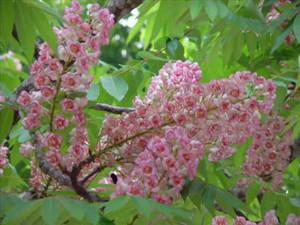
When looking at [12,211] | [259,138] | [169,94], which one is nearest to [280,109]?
[259,138]

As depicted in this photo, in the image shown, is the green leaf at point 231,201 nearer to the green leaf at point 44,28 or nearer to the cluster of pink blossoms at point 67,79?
the cluster of pink blossoms at point 67,79

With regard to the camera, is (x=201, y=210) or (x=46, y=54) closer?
(x=46, y=54)

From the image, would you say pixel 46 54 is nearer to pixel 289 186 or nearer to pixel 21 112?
pixel 21 112

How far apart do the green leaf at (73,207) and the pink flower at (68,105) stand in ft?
1.09

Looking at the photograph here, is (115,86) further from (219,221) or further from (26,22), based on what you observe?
(219,221)

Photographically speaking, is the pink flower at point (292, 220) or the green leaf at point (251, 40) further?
the green leaf at point (251, 40)

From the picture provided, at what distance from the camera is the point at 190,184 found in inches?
90.7

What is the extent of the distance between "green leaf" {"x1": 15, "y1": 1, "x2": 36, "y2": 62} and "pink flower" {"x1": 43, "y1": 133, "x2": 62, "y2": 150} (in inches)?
14.0

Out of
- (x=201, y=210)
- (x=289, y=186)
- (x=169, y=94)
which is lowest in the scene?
(x=289, y=186)

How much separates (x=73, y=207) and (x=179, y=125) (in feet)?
1.62

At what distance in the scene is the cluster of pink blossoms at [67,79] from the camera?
2.09m

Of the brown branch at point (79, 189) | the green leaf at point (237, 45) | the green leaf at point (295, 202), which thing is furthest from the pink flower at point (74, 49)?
the green leaf at point (237, 45)

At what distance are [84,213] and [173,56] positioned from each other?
1.39 meters

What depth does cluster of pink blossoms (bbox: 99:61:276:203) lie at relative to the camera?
6.74ft
